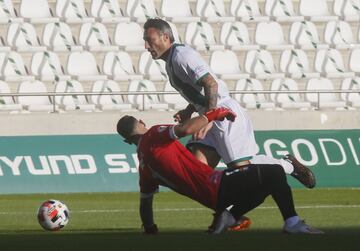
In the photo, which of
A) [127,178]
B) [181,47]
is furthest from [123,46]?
[181,47]

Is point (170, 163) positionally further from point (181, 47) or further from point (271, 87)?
point (271, 87)

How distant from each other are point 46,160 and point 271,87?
20.3 ft

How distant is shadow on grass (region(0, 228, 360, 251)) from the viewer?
878 cm

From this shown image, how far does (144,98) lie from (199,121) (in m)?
13.1

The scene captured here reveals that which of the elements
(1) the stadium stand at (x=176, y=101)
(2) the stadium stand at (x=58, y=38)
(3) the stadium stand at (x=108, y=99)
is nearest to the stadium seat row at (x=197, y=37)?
(2) the stadium stand at (x=58, y=38)

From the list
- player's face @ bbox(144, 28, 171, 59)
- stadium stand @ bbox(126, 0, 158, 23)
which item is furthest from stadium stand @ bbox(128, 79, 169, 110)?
player's face @ bbox(144, 28, 171, 59)

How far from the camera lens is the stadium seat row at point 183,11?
2577 centimetres

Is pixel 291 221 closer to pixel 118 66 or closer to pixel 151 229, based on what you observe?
pixel 151 229

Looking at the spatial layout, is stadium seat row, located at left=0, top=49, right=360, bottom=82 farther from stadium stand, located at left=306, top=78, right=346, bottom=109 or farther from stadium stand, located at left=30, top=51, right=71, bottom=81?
stadium stand, located at left=306, top=78, right=346, bottom=109

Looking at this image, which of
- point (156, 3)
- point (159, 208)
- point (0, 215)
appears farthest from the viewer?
point (156, 3)

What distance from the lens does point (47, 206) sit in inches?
469

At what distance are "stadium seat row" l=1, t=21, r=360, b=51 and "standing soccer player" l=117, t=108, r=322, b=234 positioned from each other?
15.0m

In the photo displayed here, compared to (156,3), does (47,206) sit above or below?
above

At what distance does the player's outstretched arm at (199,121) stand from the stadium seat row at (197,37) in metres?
15.2
